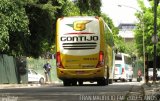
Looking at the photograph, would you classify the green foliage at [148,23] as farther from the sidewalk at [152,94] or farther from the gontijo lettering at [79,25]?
the sidewalk at [152,94]

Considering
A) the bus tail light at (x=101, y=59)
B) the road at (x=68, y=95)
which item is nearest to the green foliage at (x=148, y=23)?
the bus tail light at (x=101, y=59)

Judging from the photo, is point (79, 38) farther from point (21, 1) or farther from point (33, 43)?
point (33, 43)

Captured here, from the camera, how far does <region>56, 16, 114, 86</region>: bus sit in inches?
1182

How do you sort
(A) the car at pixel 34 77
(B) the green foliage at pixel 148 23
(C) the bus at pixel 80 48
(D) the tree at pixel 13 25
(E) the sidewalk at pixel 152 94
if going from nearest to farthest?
(E) the sidewalk at pixel 152 94 < (C) the bus at pixel 80 48 < (D) the tree at pixel 13 25 < (A) the car at pixel 34 77 < (B) the green foliage at pixel 148 23

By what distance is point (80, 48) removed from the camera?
30047mm

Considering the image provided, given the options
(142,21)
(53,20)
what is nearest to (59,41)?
(53,20)

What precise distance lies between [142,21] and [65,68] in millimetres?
43801

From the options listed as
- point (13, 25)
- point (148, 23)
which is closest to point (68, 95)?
point (13, 25)

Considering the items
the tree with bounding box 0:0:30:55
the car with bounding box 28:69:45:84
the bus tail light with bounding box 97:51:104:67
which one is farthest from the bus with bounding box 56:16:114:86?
the car with bounding box 28:69:45:84

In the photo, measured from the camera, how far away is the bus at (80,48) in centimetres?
3002

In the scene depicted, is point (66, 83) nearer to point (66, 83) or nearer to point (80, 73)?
point (66, 83)

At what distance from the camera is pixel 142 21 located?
239ft

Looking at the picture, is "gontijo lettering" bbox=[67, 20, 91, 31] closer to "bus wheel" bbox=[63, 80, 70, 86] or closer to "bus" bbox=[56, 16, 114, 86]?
"bus" bbox=[56, 16, 114, 86]

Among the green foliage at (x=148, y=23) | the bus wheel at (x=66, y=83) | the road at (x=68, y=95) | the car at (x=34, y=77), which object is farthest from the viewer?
the green foliage at (x=148, y=23)
